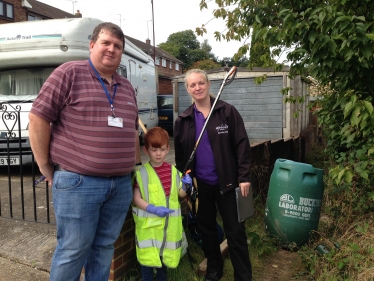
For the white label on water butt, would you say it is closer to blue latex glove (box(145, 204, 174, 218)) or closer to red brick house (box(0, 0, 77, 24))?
blue latex glove (box(145, 204, 174, 218))

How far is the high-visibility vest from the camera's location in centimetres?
253

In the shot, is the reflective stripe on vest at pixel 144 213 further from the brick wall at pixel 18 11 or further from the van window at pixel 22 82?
the brick wall at pixel 18 11

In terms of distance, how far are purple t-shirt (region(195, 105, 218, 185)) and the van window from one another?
14.6 ft

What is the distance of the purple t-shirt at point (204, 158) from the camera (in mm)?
2799

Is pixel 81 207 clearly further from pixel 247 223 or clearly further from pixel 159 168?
pixel 247 223

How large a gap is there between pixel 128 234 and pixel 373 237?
80.3 inches

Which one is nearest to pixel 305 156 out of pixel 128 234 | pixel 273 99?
pixel 273 99

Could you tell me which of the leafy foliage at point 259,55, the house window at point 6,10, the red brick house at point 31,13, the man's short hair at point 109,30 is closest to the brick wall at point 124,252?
the man's short hair at point 109,30

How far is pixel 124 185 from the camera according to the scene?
224cm

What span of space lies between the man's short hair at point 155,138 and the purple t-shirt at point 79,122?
0.54m

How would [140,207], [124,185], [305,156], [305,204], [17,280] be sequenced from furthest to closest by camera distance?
[305,156]
[305,204]
[17,280]
[140,207]
[124,185]

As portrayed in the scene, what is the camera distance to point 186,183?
2625 millimetres

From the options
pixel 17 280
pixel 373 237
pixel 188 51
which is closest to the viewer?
pixel 17 280

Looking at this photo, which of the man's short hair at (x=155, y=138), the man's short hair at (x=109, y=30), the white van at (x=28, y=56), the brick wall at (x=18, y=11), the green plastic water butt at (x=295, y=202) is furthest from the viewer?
the brick wall at (x=18, y=11)
